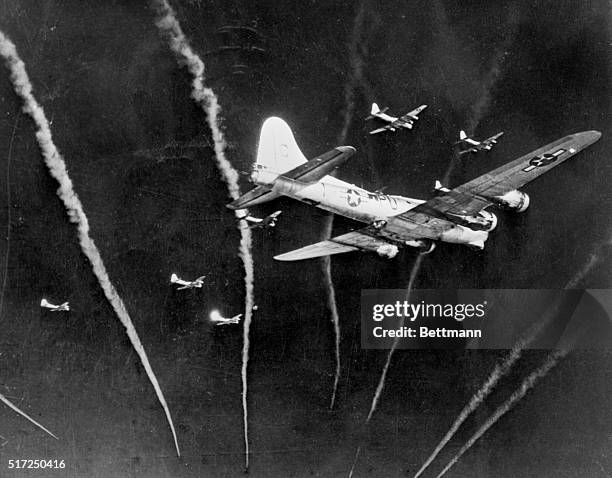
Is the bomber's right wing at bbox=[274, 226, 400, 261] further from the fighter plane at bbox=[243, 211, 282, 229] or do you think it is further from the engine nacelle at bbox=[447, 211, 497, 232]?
the engine nacelle at bbox=[447, 211, 497, 232]

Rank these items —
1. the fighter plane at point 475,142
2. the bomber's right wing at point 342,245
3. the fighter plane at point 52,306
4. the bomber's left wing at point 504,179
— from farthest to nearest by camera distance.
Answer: the fighter plane at point 475,142
the bomber's right wing at point 342,245
the fighter plane at point 52,306
the bomber's left wing at point 504,179

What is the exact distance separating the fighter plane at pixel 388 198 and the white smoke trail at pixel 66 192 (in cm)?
162

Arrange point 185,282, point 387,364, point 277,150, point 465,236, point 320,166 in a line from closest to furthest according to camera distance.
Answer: point 320,166 → point 277,150 → point 185,282 → point 465,236 → point 387,364

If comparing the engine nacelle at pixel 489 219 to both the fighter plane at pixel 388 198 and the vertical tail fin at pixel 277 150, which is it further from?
the vertical tail fin at pixel 277 150

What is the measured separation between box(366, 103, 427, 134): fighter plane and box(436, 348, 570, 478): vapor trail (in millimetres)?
3117

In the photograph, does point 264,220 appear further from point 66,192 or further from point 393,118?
point 66,192

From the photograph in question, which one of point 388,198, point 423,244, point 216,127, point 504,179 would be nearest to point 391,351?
point 423,244

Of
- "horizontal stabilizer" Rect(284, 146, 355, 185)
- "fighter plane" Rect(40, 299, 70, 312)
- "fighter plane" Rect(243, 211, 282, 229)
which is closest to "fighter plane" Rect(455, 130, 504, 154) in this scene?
"horizontal stabilizer" Rect(284, 146, 355, 185)

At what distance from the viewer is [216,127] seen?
8.54m

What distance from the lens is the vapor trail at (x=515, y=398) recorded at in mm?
8742

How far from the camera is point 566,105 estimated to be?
350 inches

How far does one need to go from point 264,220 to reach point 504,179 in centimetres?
261

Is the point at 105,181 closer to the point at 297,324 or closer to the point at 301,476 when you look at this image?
the point at 297,324

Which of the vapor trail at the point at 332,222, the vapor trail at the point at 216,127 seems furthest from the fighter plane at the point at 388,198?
the vapor trail at the point at 216,127
